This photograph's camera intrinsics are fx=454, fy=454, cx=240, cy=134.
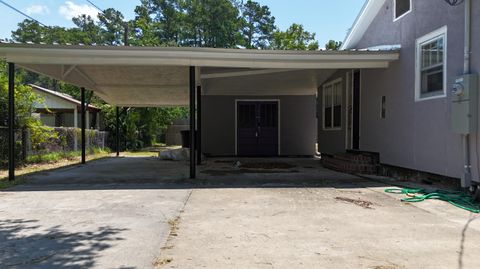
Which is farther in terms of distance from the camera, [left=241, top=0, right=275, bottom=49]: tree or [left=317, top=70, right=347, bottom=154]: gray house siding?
[left=241, top=0, right=275, bottom=49]: tree

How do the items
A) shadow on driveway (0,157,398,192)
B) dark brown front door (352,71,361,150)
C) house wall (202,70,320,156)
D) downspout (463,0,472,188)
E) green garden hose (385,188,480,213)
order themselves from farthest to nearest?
house wall (202,70,320,156) → dark brown front door (352,71,361,150) → shadow on driveway (0,157,398,192) → downspout (463,0,472,188) → green garden hose (385,188,480,213)

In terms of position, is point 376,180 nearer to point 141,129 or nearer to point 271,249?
point 271,249

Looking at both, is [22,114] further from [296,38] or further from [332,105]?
[296,38]

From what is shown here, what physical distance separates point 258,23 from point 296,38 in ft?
81.0

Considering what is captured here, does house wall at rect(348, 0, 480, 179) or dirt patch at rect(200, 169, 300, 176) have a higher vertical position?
house wall at rect(348, 0, 480, 179)

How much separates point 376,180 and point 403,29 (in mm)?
3384

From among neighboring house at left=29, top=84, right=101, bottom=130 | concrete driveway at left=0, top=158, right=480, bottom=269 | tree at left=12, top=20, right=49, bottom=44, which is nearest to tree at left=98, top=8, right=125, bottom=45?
tree at left=12, top=20, right=49, bottom=44

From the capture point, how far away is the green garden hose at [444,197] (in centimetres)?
673

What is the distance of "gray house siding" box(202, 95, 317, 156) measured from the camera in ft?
59.5

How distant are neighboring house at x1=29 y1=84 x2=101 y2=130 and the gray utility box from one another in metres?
22.7

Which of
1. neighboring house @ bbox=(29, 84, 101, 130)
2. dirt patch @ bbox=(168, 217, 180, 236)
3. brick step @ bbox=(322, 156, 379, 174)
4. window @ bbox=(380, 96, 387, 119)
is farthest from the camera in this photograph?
neighboring house @ bbox=(29, 84, 101, 130)

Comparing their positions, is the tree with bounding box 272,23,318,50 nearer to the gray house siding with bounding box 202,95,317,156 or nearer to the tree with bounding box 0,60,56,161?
Answer: the gray house siding with bounding box 202,95,317,156

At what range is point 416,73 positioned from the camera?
9.27 meters

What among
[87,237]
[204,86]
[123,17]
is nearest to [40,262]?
[87,237]
